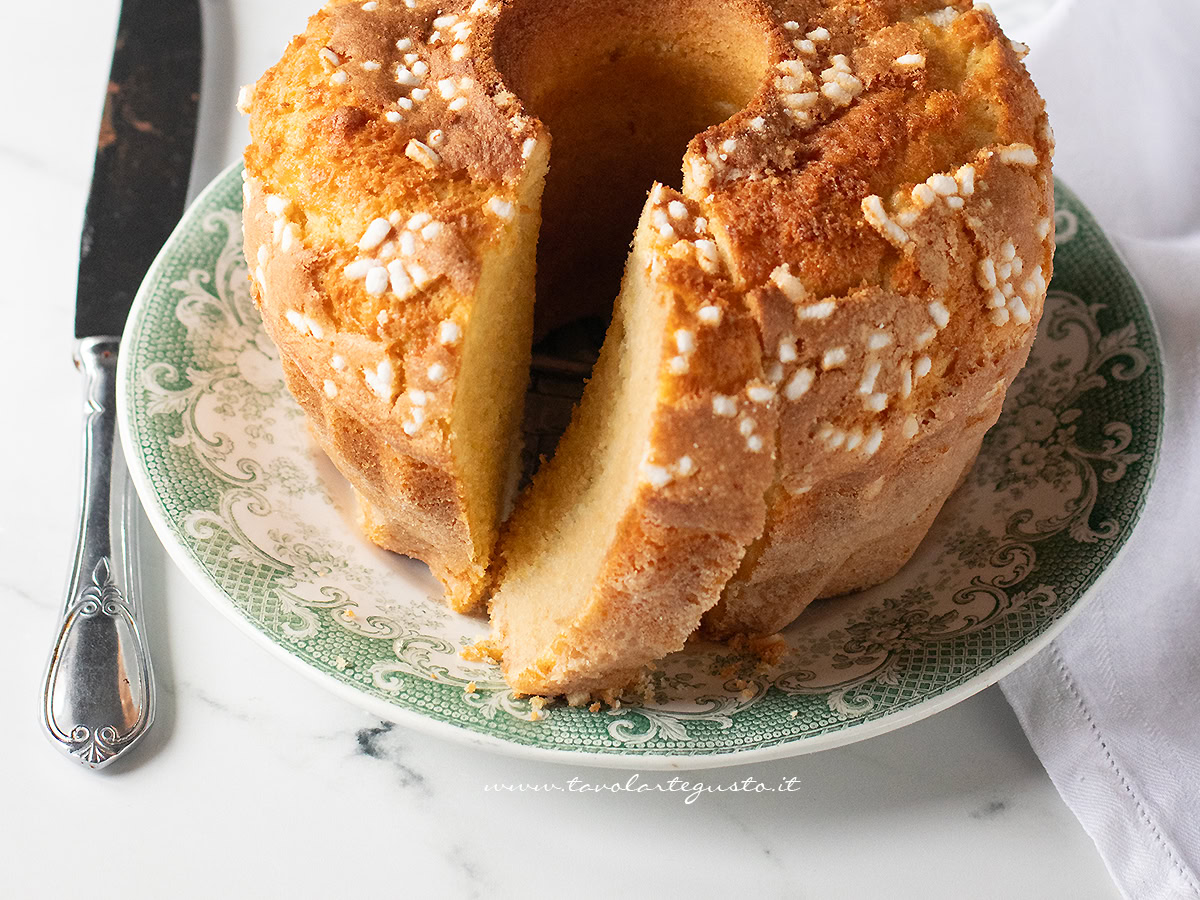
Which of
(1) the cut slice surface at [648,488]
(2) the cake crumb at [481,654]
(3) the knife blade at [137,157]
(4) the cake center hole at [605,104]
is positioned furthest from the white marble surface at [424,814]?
(4) the cake center hole at [605,104]

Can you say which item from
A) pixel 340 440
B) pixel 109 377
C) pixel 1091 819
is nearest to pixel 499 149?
pixel 340 440

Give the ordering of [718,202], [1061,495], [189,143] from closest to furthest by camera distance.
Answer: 1. [718,202]
2. [1061,495]
3. [189,143]


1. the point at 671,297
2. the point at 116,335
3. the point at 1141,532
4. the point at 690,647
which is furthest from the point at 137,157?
the point at 1141,532

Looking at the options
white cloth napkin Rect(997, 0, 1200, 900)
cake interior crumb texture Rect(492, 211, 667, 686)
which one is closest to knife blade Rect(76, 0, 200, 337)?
cake interior crumb texture Rect(492, 211, 667, 686)

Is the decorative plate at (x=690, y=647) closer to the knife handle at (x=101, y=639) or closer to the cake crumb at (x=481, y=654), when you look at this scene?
the cake crumb at (x=481, y=654)

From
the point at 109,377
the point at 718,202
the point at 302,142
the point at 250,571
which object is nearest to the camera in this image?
the point at 718,202

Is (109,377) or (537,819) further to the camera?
(109,377)

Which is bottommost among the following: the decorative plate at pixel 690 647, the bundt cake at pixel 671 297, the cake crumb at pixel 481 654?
the cake crumb at pixel 481 654

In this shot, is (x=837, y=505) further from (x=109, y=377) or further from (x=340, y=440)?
(x=109, y=377)
